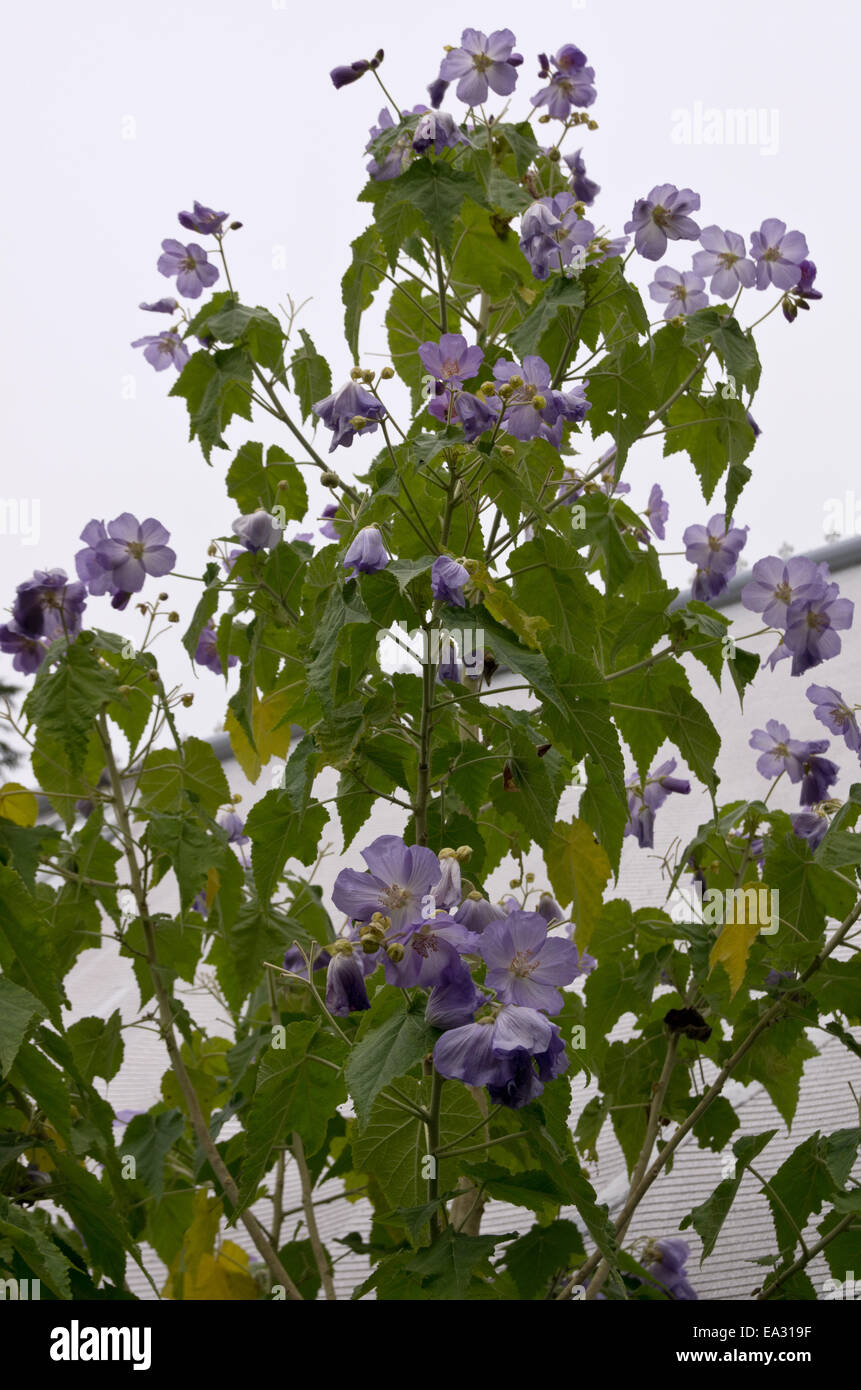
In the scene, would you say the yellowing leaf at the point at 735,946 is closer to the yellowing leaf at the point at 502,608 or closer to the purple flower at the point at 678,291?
the yellowing leaf at the point at 502,608

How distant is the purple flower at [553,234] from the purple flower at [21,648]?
756 millimetres

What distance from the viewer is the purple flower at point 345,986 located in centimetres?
107

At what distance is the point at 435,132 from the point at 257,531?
45cm

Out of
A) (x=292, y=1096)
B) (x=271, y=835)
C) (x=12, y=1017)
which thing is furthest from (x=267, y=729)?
(x=12, y=1017)

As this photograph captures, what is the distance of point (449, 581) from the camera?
3.39ft

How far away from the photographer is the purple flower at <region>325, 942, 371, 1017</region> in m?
1.07

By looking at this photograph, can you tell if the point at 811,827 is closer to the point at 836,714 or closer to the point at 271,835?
the point at 836,714

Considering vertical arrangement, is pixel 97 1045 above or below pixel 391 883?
below

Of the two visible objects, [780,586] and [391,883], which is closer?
[391,883]

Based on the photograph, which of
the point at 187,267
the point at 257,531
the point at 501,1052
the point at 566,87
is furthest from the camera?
the point at 187,267

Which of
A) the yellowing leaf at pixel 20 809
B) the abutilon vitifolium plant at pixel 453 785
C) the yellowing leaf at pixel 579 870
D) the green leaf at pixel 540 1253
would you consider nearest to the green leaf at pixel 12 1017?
the abutilon vitifolium plant at pixel 453 785

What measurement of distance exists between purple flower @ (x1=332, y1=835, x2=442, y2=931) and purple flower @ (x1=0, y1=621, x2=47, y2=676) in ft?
2.54

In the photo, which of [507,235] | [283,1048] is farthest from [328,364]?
[283,1048]
